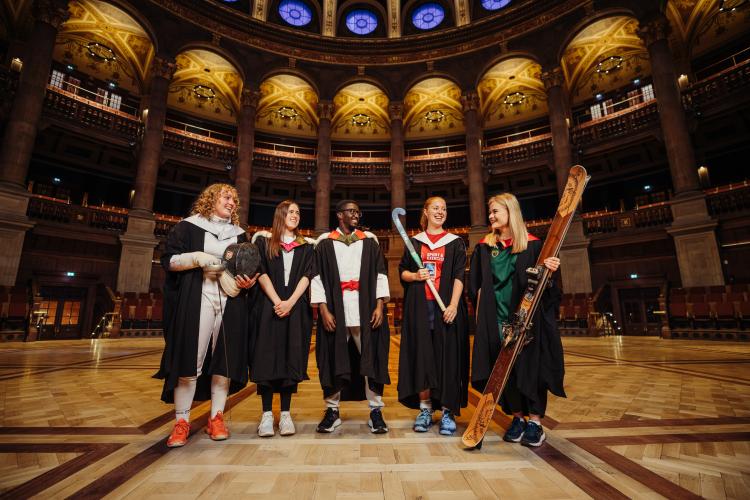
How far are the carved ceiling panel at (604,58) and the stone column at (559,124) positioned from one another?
195 centimetres

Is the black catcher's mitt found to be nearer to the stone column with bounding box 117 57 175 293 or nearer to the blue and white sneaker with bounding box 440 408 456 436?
the blue and white sneaker with bounding box 440 408 456 436

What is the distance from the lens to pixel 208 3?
14.7 metres

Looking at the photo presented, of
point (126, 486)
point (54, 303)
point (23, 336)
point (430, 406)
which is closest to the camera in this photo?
point (126, 486)

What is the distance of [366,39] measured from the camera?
17.3 m

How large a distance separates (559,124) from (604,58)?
17.8ft

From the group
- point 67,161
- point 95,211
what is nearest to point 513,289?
point 95,211

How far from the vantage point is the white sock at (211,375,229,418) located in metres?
2.03

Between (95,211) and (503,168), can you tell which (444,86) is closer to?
(503,168)

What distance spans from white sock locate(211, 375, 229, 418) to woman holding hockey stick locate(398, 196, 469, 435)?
3.70ft

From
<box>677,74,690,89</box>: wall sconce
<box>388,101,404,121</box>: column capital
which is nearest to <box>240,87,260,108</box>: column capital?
<box>388,101,404,121</box>: column capital

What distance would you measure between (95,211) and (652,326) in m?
20.7

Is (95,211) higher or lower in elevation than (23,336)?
higher

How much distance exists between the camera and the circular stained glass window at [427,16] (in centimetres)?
1802

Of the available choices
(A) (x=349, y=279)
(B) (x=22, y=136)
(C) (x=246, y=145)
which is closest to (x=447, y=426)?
(A) (x=349, y=279)
